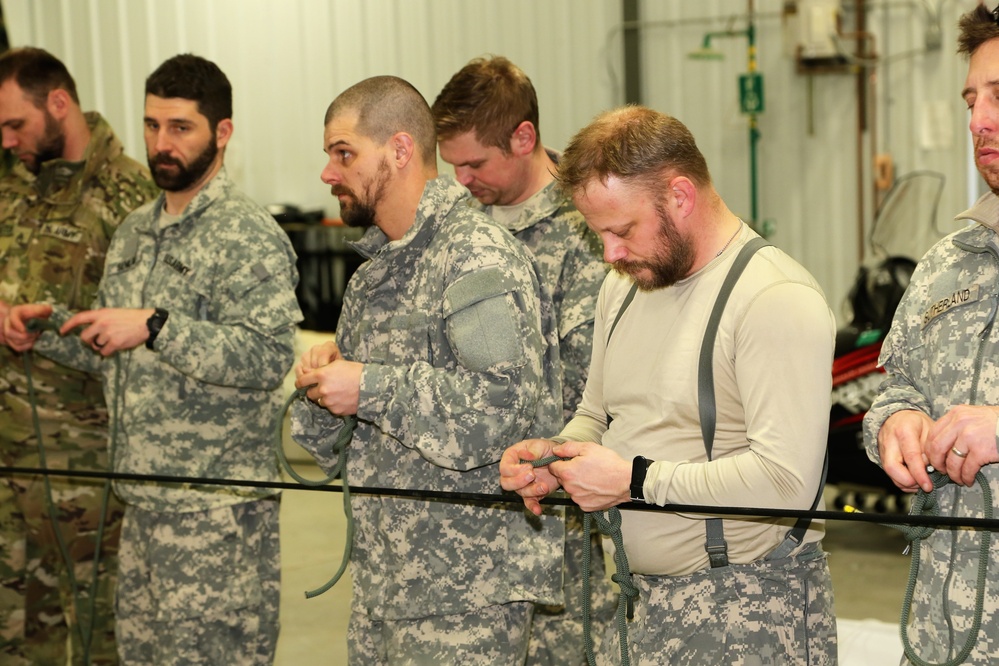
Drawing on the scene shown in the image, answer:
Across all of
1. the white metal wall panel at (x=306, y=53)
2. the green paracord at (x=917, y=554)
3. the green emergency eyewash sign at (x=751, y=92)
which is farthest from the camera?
the green emergency eyewash sign at (x=751, y=92)

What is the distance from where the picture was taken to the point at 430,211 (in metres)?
2.44

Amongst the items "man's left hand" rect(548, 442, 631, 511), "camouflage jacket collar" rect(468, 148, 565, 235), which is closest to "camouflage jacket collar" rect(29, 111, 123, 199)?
"camouflage jacket collar" rect(468, 148, 565, 235)

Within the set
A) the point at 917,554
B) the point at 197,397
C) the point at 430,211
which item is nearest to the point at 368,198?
the point at 430,211

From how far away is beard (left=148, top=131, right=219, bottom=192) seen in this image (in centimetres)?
320

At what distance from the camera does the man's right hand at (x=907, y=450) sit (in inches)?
73.3

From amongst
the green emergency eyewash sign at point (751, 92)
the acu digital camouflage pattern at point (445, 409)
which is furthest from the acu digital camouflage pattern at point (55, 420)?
the green emergency eyewash sign at point (751, 92)

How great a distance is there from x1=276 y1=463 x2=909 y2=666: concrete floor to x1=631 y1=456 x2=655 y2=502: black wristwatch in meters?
0.84

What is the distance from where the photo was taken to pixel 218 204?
3207 mm

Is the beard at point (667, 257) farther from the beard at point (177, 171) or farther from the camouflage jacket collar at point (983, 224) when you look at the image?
the beard at point (177, 171)

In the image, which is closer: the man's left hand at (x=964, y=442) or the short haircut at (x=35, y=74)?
the man's left hand at (x=964, y=442)

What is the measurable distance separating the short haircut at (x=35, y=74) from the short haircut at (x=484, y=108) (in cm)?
139

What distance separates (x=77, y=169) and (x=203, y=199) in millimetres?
804

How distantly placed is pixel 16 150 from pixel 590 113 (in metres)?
5.23

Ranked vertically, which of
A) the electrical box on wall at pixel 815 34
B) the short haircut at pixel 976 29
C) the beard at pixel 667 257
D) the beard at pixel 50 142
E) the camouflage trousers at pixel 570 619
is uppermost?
the electrical box on wall at pixel 815 34
